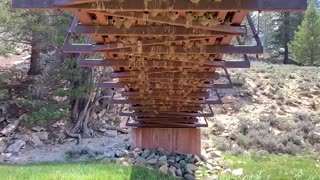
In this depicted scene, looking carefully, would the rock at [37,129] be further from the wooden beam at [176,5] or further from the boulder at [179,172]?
the wooden beam at [176,5]

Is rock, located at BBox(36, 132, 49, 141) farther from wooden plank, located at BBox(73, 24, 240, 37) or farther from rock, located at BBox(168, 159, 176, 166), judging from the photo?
wooden plank, located at BBox(73, 24, 240, 37)

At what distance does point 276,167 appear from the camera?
9523 millimetres

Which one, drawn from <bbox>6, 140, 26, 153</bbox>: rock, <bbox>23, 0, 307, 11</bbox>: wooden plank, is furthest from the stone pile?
<bbox>23, 0, 307, 11</bbox>: wooden plank

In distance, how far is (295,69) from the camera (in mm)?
19984

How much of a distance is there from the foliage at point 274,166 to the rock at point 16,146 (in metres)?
5.36

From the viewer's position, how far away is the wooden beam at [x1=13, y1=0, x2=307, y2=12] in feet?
8.49

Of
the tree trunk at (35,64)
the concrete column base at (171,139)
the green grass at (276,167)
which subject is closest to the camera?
the green grass at (276,167)

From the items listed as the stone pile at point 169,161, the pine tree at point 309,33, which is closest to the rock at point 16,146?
the stone pile at point 169,161

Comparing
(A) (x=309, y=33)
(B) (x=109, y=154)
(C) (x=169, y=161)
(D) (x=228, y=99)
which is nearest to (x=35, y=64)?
(D) (x=228, y=99)

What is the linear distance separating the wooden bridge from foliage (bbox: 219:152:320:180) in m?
2.69

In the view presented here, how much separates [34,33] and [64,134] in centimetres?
314

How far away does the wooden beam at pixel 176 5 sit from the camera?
259 cm

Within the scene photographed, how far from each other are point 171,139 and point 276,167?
7.73 feet

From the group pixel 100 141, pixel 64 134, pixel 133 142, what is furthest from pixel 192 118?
pixel 64 134
